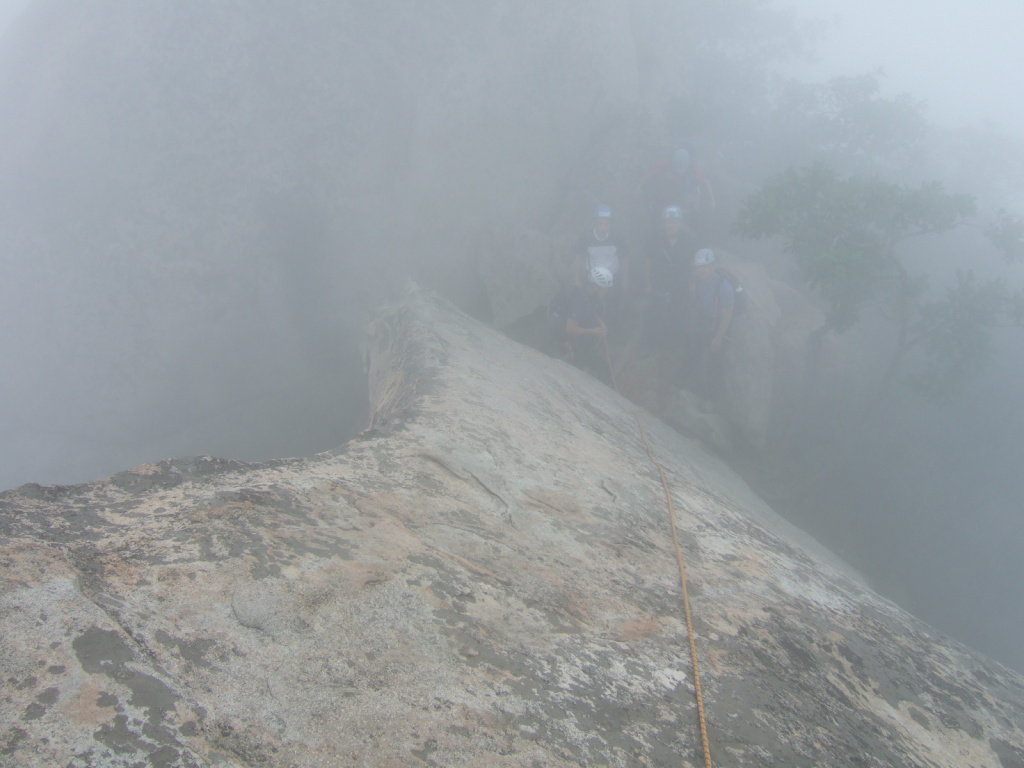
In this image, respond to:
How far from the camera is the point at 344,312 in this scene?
8953 mm

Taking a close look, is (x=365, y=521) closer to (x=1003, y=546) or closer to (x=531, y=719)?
(x=531, y=719)

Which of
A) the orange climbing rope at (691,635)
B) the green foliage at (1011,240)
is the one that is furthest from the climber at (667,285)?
the orange climbing rope at (691,635)

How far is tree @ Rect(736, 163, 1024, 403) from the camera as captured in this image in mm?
7582

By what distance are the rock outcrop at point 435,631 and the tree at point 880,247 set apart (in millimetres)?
4926

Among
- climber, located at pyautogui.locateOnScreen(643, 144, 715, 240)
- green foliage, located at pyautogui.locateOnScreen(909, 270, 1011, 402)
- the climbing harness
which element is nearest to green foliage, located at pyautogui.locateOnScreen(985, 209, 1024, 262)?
green foliage, located at pyautogui.locateOnScreen(909, 270, 1011, 402)

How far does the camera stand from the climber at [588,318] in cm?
775

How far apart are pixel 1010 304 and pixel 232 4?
9783 millimetres

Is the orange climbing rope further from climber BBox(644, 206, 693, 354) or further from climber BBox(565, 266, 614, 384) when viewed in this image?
climber BBox(644, 206, 693, 354)

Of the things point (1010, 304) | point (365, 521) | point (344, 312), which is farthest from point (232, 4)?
point (1010, 304)

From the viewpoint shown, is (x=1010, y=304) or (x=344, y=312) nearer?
(x=1010, y=304)

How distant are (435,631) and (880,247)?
742cm

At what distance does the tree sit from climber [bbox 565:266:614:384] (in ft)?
6.51

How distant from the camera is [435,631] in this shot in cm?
207

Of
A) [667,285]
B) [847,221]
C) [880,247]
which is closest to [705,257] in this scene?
[667,285]
